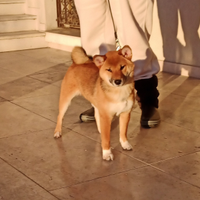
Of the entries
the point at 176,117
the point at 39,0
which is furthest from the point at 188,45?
the point at 39,0

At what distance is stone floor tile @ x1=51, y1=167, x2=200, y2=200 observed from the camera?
5.34 ft

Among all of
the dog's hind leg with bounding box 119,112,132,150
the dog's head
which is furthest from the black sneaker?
the dog's head

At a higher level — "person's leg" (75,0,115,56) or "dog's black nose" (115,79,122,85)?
"person's leg" (75,0,115,56)

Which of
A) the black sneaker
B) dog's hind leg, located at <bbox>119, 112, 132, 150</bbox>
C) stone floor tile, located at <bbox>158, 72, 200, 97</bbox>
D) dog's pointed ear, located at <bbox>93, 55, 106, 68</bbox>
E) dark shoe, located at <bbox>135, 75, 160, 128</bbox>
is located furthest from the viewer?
stone floor tile, located at <bbox>158, 72, 200, 97</bbox>

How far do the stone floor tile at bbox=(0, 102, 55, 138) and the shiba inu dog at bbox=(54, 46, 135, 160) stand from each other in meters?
0.22

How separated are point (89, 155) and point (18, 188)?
1.55ft

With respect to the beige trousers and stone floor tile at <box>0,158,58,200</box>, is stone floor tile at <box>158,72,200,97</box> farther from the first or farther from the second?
stone floor tile at <box>0,158,58,200</box>

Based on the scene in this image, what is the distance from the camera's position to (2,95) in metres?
3.25

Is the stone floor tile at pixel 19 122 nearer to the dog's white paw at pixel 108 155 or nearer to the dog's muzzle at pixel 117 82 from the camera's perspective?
the dog's white paw at pixel 108 155

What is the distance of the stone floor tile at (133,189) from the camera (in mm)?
1628

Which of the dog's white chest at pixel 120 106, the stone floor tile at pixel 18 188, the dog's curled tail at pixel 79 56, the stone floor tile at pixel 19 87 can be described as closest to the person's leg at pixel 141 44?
the dog's curled tail at pixel 79 56

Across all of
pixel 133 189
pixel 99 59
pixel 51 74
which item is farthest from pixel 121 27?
pixel 51 74

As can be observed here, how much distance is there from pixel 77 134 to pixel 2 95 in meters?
1.14

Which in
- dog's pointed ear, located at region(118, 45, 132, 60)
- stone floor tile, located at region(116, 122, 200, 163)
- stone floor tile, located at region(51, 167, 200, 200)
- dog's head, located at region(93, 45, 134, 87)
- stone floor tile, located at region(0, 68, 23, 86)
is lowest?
stone floor tile, located at region(0, 68, 23, 86)
